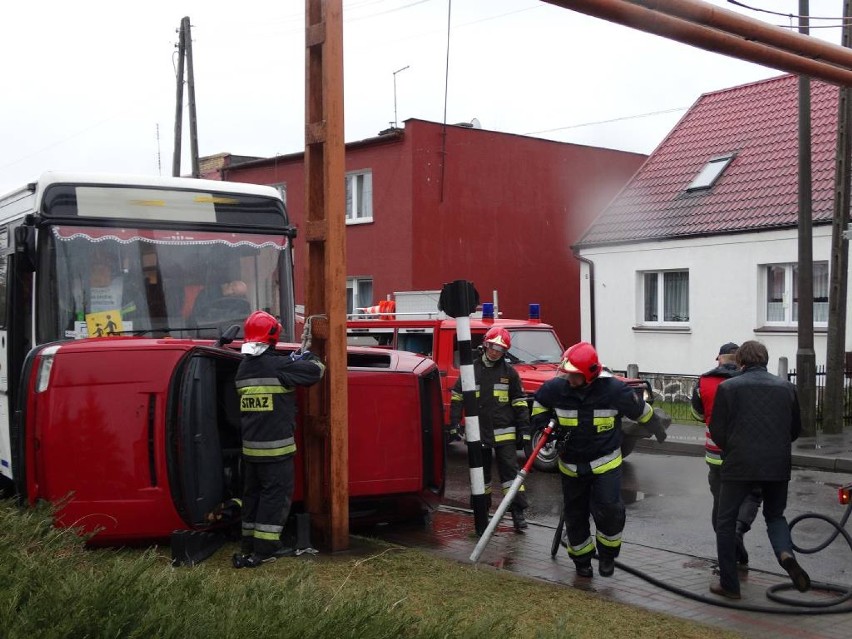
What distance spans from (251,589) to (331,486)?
2850 millimetres

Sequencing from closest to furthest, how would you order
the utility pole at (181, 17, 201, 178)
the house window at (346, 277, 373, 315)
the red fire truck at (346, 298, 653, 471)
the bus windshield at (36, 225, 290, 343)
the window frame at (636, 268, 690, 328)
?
the bus windshield at (36, 225, 290, 343) → the red fire truck at (346, 298, 653, 471) → the window frame at (636, 268, 690, 328) → the house window at (346, 277, 373, 315) → the utility pole at (181, 17, 201, 178)

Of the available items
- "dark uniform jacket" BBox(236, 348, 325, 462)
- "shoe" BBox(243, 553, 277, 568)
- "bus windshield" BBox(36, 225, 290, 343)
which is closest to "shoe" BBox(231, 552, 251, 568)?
"shoe" BBox(243, 553, 277, 568)

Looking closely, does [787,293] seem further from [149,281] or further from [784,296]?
[149,281]

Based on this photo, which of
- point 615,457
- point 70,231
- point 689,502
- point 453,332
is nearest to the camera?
point 615,457

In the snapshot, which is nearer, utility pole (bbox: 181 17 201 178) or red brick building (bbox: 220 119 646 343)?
red brick building (bbox: 220 119 646 343)

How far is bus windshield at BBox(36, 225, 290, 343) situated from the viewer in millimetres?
8672

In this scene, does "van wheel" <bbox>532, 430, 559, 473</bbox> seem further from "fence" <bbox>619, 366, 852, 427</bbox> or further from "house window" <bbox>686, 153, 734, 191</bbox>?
"house window" <bbox>686, 153, 734, 191</bbox>

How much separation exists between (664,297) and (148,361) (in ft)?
55.9

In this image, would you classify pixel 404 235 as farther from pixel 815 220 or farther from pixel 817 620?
pixel 817 620

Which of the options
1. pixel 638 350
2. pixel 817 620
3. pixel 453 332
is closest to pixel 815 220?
pixel 638 350

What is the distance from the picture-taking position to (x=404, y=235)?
2538cm

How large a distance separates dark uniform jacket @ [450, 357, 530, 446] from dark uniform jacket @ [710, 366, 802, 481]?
292cm

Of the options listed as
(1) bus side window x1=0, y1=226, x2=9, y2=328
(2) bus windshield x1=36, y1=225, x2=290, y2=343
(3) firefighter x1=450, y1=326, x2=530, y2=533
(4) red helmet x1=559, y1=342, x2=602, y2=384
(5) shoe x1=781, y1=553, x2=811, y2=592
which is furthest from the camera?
(3) firefighter x1=450, y1=326, x2=530, y2=533

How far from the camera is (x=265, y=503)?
7.37 meters
